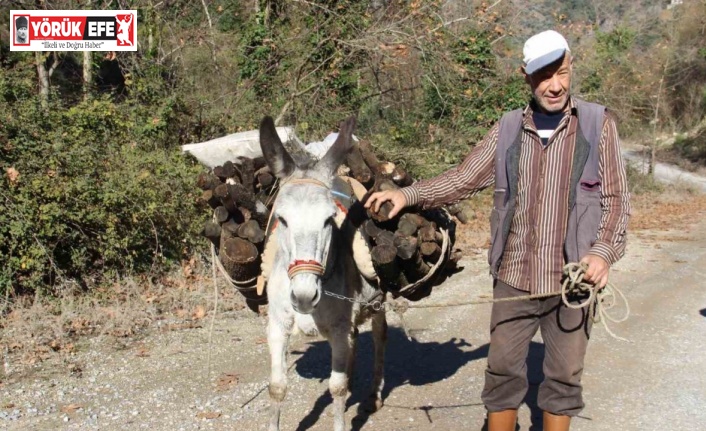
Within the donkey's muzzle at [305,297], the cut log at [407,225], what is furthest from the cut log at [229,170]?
the donkey's muzzle at [305,297]

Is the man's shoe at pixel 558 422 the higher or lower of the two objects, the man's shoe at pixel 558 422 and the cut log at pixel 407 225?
the lower

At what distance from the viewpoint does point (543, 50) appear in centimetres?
336

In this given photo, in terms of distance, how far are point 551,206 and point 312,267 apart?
1.22 metres

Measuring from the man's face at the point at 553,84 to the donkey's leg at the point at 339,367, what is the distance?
6.06ft

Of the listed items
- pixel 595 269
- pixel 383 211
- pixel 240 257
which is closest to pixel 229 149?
pixel 240 257

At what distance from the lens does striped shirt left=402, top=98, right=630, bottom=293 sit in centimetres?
339

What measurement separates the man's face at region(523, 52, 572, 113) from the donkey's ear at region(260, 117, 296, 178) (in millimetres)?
1353

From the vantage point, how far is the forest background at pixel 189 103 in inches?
305

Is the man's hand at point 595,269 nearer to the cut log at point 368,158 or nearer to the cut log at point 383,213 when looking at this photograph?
the cut log at point 383,213

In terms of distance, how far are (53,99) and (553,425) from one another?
764 centimetres

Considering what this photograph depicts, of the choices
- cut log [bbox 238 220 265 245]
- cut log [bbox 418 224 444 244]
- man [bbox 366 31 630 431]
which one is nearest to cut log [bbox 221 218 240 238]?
cut log [bbox 238 220 265 245]

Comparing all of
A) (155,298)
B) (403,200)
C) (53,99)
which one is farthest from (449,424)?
(53,99)

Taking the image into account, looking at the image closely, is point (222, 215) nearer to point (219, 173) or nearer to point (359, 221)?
point (219, 173)

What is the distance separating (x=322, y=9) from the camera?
12.5 m
